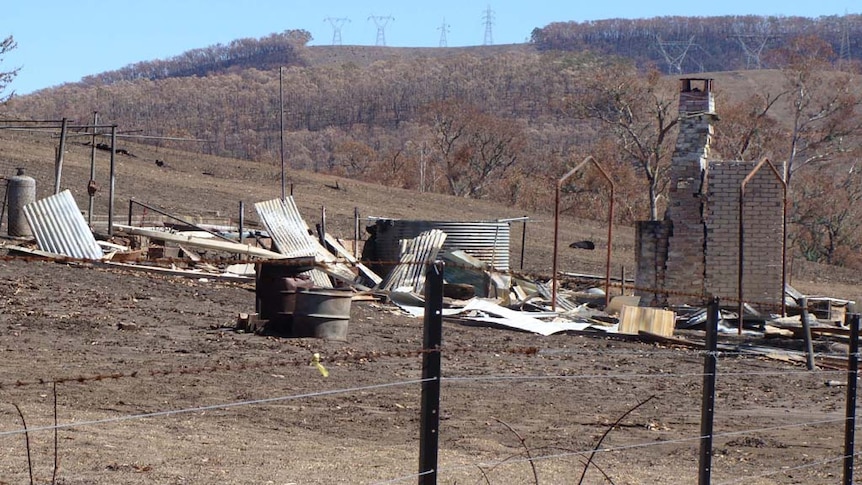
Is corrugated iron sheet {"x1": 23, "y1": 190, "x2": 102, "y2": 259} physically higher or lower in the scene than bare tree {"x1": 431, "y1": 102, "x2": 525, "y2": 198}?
lower

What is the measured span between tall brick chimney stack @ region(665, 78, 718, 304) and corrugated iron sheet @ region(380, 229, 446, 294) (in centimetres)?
420

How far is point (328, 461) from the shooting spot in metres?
7.64

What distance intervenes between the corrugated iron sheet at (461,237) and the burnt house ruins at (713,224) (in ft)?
13.2

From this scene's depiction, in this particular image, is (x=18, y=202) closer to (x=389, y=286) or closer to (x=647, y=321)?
(x=389, y=286)

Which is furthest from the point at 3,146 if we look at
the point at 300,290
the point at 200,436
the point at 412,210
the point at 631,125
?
the point at 200,436

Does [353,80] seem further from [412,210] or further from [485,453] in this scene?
[485,453]

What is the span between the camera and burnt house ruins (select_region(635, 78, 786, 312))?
19172mm

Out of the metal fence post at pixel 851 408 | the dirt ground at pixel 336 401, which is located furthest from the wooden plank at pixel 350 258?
the metal fence post at pixel 851 408

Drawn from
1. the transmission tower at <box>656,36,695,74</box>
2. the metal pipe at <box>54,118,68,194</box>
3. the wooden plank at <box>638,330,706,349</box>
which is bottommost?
the wooden plank at <box>638,330,706,349</box>

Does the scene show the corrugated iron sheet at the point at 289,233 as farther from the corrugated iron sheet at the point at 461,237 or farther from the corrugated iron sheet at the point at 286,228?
the corrugated iron sheet at the point at 461,237

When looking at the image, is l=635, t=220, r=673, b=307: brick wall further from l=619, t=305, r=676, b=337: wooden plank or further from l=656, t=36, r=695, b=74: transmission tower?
l=656, t=36, r=695, b=74: transmission tower

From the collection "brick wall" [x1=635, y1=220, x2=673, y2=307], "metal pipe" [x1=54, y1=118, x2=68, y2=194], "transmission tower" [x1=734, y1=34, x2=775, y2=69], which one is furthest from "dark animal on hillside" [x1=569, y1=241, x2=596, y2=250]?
"transmission tower" [x1=734, y1=34, x2=775, y2=69]

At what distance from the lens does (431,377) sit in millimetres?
4191

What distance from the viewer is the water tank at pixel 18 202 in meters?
21.4
